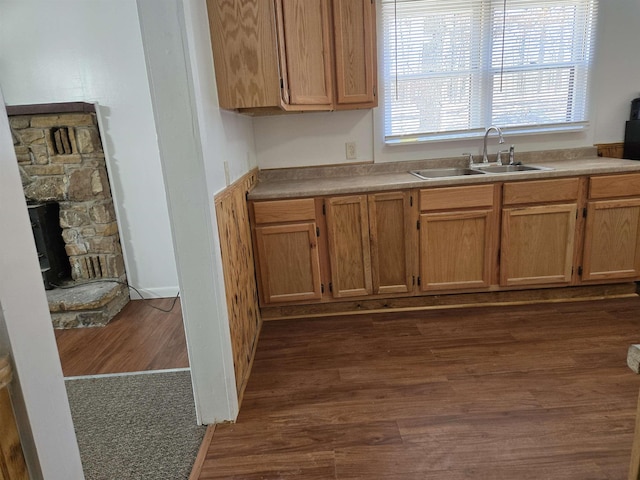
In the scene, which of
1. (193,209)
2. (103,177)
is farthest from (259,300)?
(103,177)

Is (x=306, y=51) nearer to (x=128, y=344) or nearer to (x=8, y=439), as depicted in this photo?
(x=128, y=344)

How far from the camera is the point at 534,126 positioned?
305 cm

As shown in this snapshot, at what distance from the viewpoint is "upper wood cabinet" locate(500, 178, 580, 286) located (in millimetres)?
2551

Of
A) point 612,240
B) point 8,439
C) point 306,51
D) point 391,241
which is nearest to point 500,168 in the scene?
point 612,240

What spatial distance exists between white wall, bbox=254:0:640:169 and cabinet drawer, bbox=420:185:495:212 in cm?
65

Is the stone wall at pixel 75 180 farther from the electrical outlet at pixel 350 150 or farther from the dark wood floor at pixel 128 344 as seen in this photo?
the electrical outlet at pixel 350 150

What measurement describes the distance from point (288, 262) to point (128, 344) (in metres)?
1.12

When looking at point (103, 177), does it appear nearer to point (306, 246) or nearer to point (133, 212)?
A: point (133, 212)

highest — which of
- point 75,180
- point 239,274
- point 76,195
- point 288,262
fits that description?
point 75,180

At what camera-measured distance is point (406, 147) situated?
3090mm

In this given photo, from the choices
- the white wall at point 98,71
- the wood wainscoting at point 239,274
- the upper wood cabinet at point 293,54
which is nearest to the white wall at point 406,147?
the upper wood cabinet at point 293,54

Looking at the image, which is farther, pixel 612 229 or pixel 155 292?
pixel 155 292

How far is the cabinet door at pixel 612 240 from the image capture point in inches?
101

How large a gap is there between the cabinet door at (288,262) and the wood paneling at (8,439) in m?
1.93
